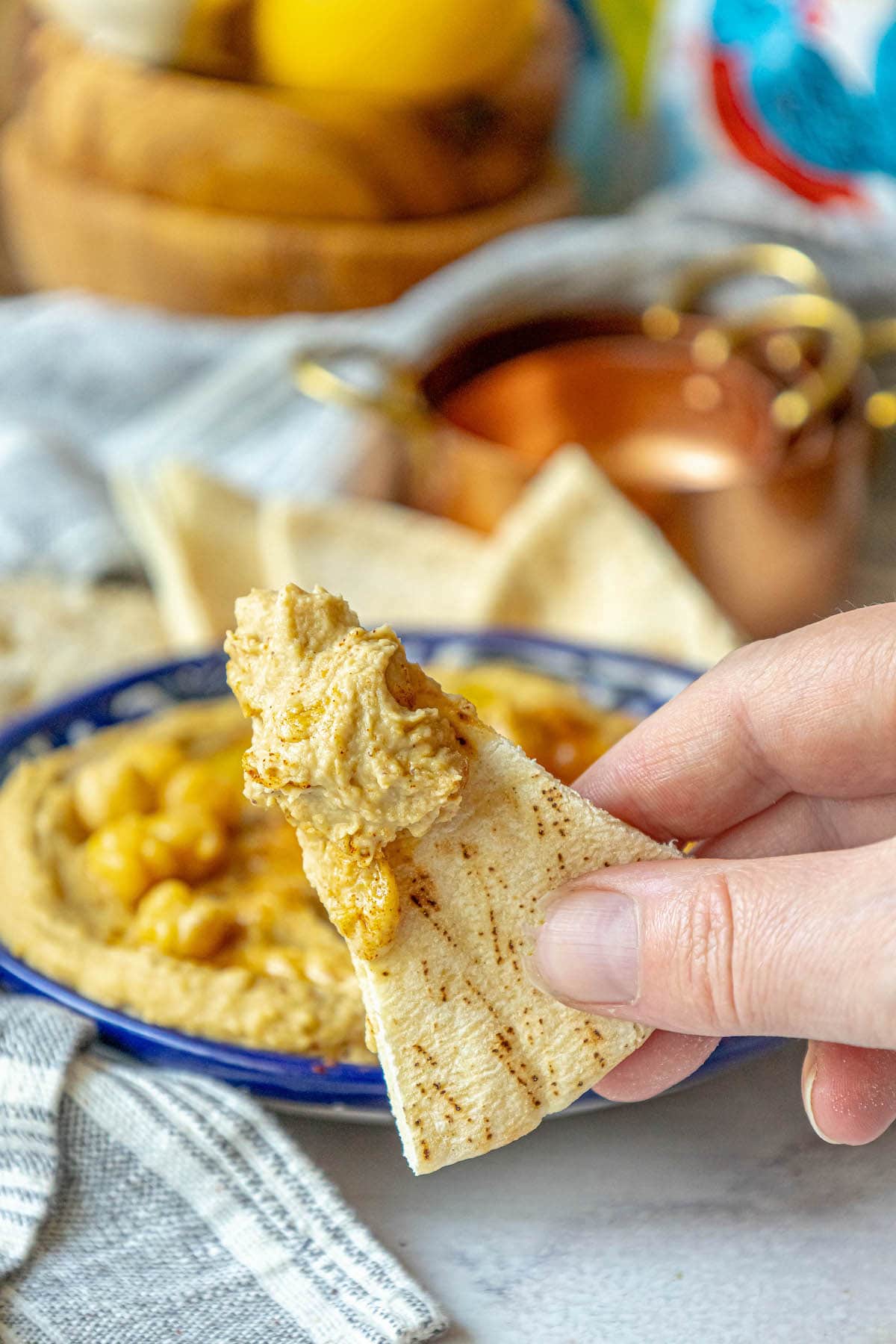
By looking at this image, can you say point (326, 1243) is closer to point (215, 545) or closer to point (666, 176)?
point (215, 545)

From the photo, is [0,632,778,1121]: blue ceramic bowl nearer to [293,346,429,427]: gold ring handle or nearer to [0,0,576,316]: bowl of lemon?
[293,346,429,427]: gold ring handle

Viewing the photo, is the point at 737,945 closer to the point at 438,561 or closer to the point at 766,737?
the point at 766,737

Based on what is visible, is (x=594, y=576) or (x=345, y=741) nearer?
(x=345, y=741)

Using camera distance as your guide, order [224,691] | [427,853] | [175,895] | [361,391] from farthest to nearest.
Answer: [361,391]
[224,691]
[175,895]
[427,853]

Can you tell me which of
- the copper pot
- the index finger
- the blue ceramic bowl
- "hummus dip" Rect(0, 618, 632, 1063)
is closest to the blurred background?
the copper pot

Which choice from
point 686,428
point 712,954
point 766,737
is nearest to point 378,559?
point 686,428

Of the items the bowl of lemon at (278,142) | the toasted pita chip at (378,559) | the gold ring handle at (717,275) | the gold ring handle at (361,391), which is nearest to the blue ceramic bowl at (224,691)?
the toasted pita chip at (378,559)
